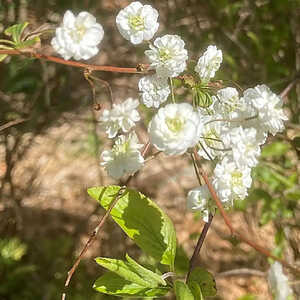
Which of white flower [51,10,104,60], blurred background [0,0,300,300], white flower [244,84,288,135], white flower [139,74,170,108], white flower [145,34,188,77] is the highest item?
white flower [51,10,104,60]

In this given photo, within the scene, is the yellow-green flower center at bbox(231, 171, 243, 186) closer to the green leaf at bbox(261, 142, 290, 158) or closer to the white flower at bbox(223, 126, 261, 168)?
the white flower at bbox(223, 126, 261, 168)

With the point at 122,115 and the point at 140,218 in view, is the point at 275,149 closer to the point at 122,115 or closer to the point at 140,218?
the point at 140,218

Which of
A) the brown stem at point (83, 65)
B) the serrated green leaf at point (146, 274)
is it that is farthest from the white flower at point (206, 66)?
the serrated green leaf at point (146, 274)

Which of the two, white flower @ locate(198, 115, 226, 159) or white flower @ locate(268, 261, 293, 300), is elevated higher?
white flower @ locate(198, 115, 226, 159)

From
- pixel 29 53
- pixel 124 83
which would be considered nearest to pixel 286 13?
pixel 124 83

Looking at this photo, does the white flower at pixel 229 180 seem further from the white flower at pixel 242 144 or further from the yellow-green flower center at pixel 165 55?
the yellow-green flower center at pixel 165 55

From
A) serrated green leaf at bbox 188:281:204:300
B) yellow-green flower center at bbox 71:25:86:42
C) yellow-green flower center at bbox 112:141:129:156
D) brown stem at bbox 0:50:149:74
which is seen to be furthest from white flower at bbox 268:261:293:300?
yellow-green flower center at bbox 71:25:86:42

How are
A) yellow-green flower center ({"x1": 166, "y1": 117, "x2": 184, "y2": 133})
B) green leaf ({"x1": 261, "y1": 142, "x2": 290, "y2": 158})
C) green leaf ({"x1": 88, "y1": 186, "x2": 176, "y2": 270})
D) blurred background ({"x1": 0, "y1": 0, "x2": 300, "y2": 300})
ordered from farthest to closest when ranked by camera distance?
blurred background ({"x1": 0, "y1": 0, "x2": 300, "y2": 300}) < green leaf ({"x1": 261, "y1": 142, "x2": 290, "y2": 158}) < green leaf ({"x1": 88, "y1": 186, "x2": 176, "y2": 270}) < yellow-green flower center ({"x1": 166, "y1": 117, "x2": 184, "y2": 133})

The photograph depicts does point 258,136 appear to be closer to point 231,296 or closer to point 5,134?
point 5,134
